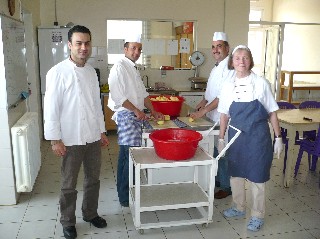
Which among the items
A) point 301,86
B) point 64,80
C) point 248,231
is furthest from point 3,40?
point 301,86

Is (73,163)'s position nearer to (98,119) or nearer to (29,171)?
(98,119)

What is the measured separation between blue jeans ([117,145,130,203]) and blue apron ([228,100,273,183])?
35.3 inches

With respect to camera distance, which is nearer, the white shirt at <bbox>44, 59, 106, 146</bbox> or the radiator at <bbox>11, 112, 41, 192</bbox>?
the white shirt at <bbox>44, 59, 106, 146</bbox>

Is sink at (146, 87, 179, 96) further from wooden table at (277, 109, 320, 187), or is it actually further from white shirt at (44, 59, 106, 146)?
white shirt at (44, 59, 106, 146)

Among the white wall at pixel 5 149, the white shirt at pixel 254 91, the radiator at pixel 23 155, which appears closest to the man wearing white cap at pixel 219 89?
the white shirt at pixel 254 91

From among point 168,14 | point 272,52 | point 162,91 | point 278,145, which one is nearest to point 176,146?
point 278,145

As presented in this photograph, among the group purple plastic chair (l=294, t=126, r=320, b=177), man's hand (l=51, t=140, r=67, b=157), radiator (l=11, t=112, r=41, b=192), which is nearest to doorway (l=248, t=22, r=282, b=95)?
purple plastic chair (l=294, t=126, r=320, b=177)

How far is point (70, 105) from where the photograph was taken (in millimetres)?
2268

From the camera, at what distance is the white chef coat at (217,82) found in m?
3.03

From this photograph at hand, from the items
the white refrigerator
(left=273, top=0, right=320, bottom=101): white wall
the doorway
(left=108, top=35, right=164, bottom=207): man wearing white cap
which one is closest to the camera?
(left=108, top=35, right=164, bottom=207): man wearing white cap

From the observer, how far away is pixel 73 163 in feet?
7.68

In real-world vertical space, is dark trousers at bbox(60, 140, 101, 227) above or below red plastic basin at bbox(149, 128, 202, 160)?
below

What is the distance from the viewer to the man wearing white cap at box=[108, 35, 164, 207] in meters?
2.68

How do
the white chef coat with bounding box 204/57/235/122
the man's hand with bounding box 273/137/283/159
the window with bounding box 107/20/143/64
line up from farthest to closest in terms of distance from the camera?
the window with bounding box 107/20/143/64 < the white chef coat with bounding box 204/57/235/122 < the man's hand with bounding box 273/137/283/159
